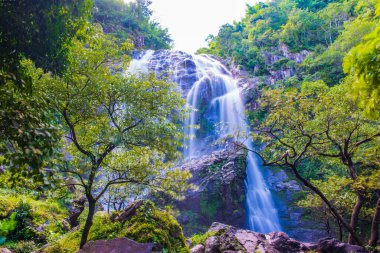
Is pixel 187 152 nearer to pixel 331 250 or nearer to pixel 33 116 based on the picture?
pixel 331 250

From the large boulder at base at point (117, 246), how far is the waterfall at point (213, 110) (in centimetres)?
1167

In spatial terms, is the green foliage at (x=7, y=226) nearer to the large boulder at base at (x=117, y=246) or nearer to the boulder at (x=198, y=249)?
the large boulder at base at (x=117, y=246)

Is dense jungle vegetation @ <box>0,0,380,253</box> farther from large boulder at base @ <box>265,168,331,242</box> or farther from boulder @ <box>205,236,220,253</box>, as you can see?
large boulder at base @ <box>265,168,331,242</box>

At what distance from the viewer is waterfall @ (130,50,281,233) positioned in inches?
779

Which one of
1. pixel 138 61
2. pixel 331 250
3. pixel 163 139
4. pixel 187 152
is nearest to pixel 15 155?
pixel 163 139

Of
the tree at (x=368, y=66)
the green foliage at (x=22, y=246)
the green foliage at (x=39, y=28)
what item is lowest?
the green foliage at (x=22, y=246)

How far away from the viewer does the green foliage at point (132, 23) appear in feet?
126

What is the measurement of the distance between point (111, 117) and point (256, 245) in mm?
6688

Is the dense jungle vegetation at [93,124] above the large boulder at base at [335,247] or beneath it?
above

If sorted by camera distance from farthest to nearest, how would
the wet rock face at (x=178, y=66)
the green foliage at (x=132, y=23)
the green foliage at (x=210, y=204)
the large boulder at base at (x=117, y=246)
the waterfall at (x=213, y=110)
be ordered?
the green foliage at (x=132, y=23), the wet rock face at (x=178, y=66), the waterfall at (x=213, y=110), the green foliage at (x=210, y=204), the large boulder at base at (x=117, y=246)

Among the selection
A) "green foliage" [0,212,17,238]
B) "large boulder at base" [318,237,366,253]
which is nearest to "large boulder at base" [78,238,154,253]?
"green foliage" [0,212,17,238]

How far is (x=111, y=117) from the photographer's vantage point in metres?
6.93

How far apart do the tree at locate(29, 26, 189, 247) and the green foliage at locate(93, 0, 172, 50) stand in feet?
104

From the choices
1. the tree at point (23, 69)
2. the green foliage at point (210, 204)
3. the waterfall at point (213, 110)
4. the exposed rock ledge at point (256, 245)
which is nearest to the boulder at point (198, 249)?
the exposed rock ledge at point (256, 245)
